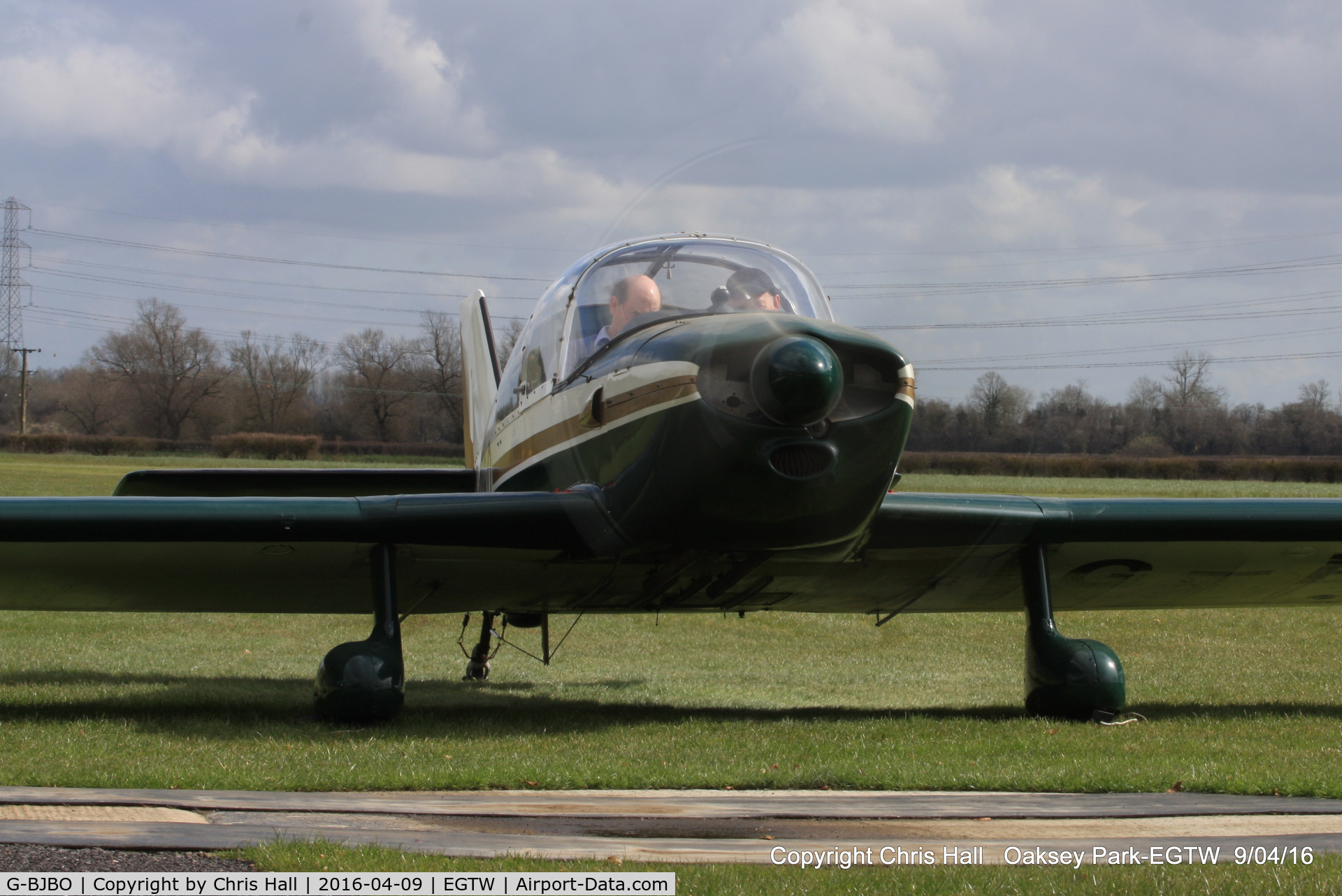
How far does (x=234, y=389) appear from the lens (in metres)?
67.2

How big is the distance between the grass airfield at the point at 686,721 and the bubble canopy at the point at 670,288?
8.42 ft

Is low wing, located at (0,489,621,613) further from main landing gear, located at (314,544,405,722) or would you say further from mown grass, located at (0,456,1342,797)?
mown grass, located at (0,456,1342,797)

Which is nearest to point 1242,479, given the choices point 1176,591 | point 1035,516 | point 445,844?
point 1176,591

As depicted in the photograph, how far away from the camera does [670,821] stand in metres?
4.84

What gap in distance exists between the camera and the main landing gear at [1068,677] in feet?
26.1

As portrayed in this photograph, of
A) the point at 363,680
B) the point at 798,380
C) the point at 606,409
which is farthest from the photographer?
the point at 363,680

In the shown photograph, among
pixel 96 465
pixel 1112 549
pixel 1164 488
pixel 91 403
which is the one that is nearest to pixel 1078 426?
pixel 1112 549

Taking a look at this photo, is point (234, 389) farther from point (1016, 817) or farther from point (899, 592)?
point (1016, 817)

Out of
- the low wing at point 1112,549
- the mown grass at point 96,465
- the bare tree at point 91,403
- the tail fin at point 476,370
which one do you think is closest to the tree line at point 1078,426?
the low wing at point 1112,549

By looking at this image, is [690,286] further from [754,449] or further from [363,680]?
[363,680]

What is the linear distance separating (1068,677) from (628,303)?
394cm

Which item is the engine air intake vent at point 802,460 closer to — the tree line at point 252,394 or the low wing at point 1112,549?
the low wing at point 1112,549

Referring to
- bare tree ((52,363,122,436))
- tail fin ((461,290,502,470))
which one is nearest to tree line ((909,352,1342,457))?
tail fin ((461,290,502,470))

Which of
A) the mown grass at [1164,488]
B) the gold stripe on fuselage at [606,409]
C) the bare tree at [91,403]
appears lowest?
the mown grass at [1164,488]
